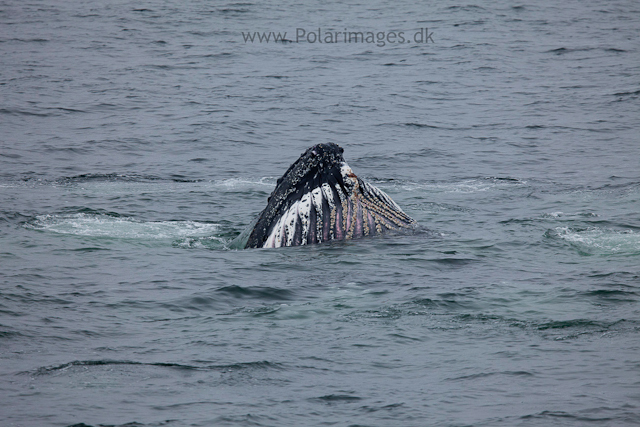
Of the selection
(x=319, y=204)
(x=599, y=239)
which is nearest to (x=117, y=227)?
(x=319, y=204)

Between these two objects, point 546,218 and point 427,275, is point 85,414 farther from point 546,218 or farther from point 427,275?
point 546,218

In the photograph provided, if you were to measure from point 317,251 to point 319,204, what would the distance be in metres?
0.80

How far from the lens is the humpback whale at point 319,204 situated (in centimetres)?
1458

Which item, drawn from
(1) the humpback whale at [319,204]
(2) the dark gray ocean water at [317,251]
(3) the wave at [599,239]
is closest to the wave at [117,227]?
(2) the dark gray ocean water at [317,251]

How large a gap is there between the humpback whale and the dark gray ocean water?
36cm

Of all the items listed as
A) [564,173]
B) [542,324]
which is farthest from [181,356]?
[564,173]

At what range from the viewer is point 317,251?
47.4 feet

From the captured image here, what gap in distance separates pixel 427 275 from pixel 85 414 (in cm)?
673

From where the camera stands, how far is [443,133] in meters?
30.2

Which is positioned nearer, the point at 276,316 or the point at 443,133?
the point at 276,316

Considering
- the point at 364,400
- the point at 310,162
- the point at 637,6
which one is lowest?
the point at 364,400

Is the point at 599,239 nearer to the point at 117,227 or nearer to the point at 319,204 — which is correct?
the point at 319,204

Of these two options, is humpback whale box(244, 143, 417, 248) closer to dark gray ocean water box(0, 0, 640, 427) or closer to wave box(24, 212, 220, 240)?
dark gray ocean water box(0, 0, 640, 427)

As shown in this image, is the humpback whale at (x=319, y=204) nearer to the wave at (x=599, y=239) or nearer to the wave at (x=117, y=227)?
the wave at (x=117, y=227)
